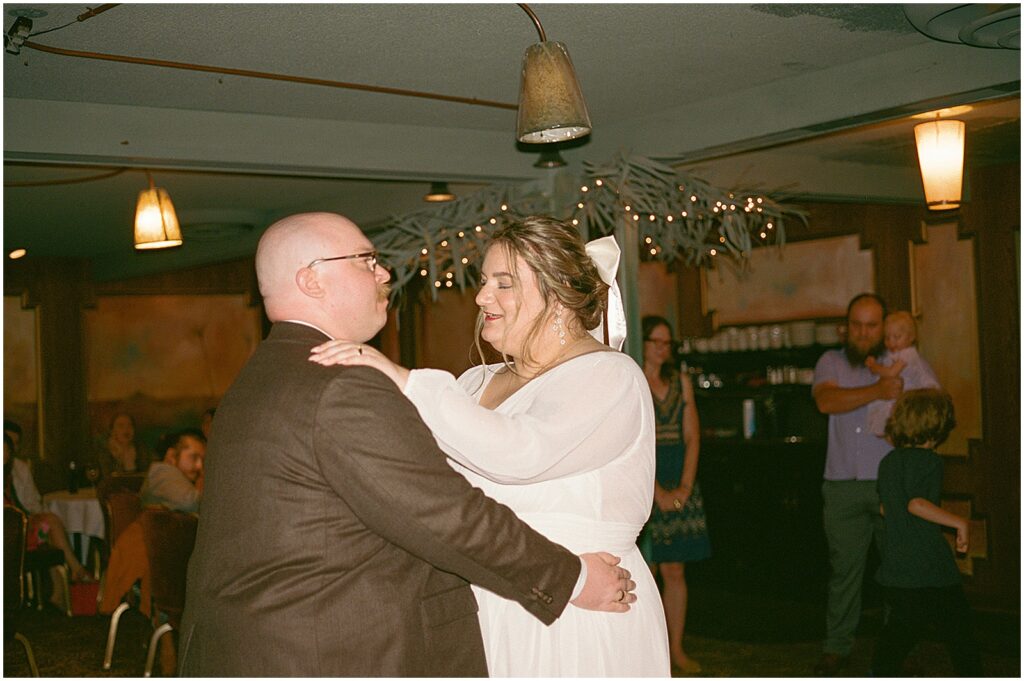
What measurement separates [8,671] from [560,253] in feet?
16.5

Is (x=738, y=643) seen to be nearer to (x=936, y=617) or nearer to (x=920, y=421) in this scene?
(x=936, y=617)

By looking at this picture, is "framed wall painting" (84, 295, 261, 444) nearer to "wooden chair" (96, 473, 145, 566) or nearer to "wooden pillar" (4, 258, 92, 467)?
"wooden pillar" (4, 258, 92, 467)

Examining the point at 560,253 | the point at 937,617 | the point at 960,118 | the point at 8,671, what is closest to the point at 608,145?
the point at 960,118

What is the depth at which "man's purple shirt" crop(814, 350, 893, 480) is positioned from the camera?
17.0 ft

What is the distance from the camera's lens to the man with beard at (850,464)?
5.07m

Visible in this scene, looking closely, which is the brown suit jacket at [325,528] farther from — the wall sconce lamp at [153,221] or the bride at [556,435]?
the wall sconce lamp at [153,221]

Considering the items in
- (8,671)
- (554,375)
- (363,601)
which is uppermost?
(554,375)

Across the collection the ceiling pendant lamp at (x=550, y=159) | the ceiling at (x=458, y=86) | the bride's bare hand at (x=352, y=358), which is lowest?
the bride's bare hand at (x=352, y=358)

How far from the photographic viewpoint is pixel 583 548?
7.88 feet

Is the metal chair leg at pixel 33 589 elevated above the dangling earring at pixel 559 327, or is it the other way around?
the dangling earring at pixel 559 327

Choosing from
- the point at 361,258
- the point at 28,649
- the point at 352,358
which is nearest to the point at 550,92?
the point at 361,258

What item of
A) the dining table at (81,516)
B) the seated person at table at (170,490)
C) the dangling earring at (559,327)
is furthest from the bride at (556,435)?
the dining table at (81,516)

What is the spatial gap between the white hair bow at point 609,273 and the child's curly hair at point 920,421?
1.96 meters

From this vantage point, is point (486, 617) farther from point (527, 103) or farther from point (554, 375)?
point (527, 103)
